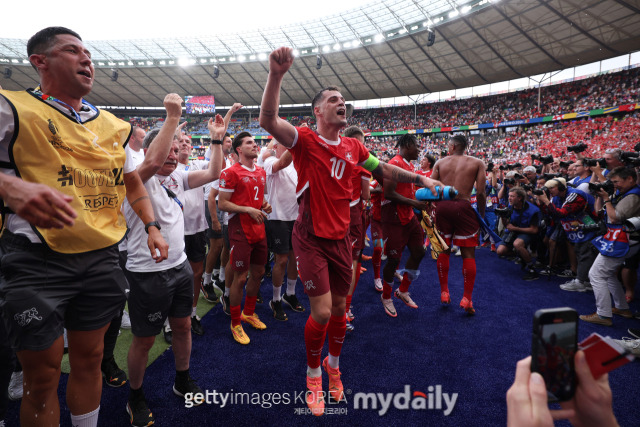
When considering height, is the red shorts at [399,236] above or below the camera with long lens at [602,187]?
below

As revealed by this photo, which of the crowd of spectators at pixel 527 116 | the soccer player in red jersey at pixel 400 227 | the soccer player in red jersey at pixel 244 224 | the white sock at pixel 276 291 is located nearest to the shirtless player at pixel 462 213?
the soccer player in red jersey at pixel 400 227

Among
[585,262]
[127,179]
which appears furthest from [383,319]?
[585,262]

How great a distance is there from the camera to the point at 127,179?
1.79 meters

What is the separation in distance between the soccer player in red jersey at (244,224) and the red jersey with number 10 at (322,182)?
103cm

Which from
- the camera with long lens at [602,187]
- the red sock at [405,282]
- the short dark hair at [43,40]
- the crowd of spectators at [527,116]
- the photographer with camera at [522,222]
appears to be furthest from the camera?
the crowd of spectators at [527,116]

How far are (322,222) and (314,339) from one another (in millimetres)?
894

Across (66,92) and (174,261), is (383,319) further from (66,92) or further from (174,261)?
(66,92)

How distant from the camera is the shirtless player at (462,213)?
13.2 ft

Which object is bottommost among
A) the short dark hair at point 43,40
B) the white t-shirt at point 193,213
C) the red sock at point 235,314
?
the red sock at point 235,314

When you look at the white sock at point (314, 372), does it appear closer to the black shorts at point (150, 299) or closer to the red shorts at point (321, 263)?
the red shorts at point (321, 263)

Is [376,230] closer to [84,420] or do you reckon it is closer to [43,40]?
[84,420]

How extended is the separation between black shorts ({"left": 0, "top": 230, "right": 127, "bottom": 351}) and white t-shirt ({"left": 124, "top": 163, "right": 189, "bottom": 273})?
53 cm

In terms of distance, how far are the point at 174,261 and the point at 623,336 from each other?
4715 millimetres

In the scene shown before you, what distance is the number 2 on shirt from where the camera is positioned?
229cm
